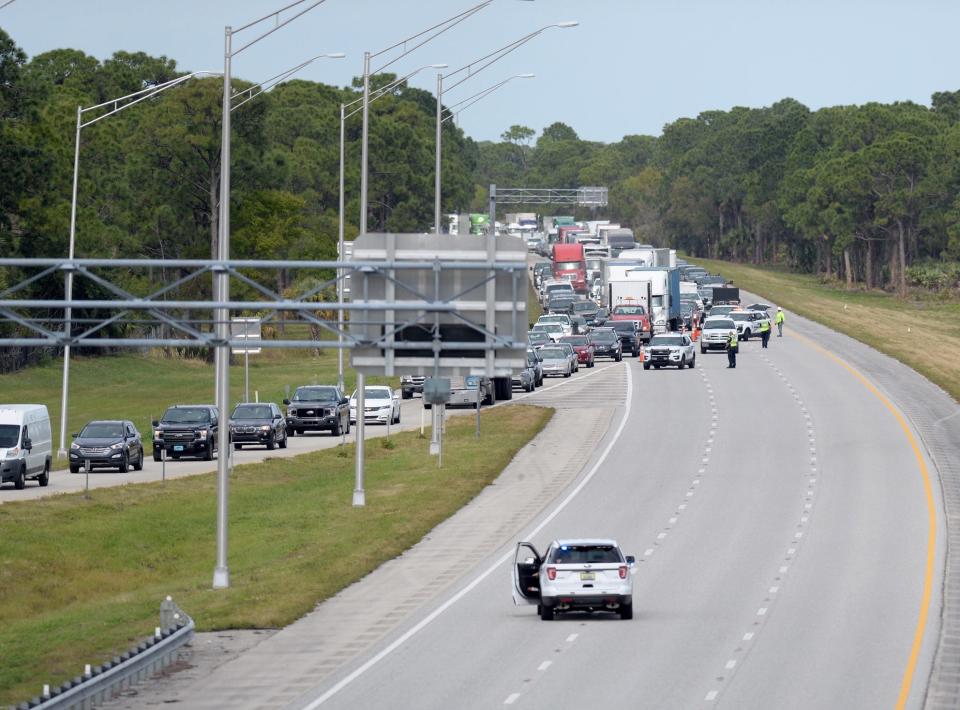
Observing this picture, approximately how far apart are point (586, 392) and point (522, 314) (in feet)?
162

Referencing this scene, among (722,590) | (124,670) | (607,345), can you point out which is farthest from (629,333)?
(124,670)

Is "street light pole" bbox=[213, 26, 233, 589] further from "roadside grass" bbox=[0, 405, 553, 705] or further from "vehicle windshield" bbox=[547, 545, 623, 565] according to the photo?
"vehicle windshield" bbox=[547, 545, 623, 565]

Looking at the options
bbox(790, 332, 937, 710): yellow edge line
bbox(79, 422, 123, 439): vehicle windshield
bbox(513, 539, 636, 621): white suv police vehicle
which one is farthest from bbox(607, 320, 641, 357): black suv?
bbox(513, 539, 636, 621): white suv police vehicle

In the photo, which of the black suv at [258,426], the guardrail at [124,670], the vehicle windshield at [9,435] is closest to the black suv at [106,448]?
the vehicle windshield at [9,435]

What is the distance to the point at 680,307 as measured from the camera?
10531 cm

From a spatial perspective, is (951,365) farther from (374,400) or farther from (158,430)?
(158,430)

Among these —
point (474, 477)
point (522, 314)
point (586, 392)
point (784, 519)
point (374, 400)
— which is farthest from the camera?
point (586, 392)

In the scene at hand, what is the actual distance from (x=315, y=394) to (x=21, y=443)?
754 inches

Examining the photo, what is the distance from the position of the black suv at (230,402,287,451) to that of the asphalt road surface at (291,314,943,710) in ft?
35.2

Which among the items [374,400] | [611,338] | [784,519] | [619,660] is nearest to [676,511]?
[784,519]

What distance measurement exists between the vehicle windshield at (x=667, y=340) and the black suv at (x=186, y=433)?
96.3ft

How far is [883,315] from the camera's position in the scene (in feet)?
434

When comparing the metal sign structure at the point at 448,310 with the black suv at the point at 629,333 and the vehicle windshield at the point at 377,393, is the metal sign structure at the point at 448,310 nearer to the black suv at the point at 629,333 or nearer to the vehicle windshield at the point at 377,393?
the vehicle windshield at the point at 377,393

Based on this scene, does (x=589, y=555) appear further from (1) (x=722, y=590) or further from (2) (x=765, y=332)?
(2) (x=765, y=332)
